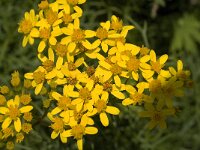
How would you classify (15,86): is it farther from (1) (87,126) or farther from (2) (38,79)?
(1) (87,126)

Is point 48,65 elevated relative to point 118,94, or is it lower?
elevated

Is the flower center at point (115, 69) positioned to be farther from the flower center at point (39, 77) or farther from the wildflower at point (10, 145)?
the wildflower at point (10, 145)

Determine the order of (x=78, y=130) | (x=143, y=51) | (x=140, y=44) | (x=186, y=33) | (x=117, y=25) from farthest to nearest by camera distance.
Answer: (x=186, y=33), (x=140, y=44), (x=117, y=25), (x=143, y=51), (x=78, y=130)

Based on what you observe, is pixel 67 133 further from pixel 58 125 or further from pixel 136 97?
pixel 136 97

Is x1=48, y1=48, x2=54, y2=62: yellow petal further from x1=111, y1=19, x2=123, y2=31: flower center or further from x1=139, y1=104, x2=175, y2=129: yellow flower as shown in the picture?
x1=139, y1=104, x2=175, y2=129: yellow flower

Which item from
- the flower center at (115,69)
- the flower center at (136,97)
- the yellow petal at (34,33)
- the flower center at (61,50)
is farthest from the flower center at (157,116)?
the yellow petal at (34,33)

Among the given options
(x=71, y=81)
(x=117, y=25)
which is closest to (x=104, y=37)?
(x=117, y=25)

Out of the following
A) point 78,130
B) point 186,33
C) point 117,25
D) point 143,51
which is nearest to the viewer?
point 78,130
